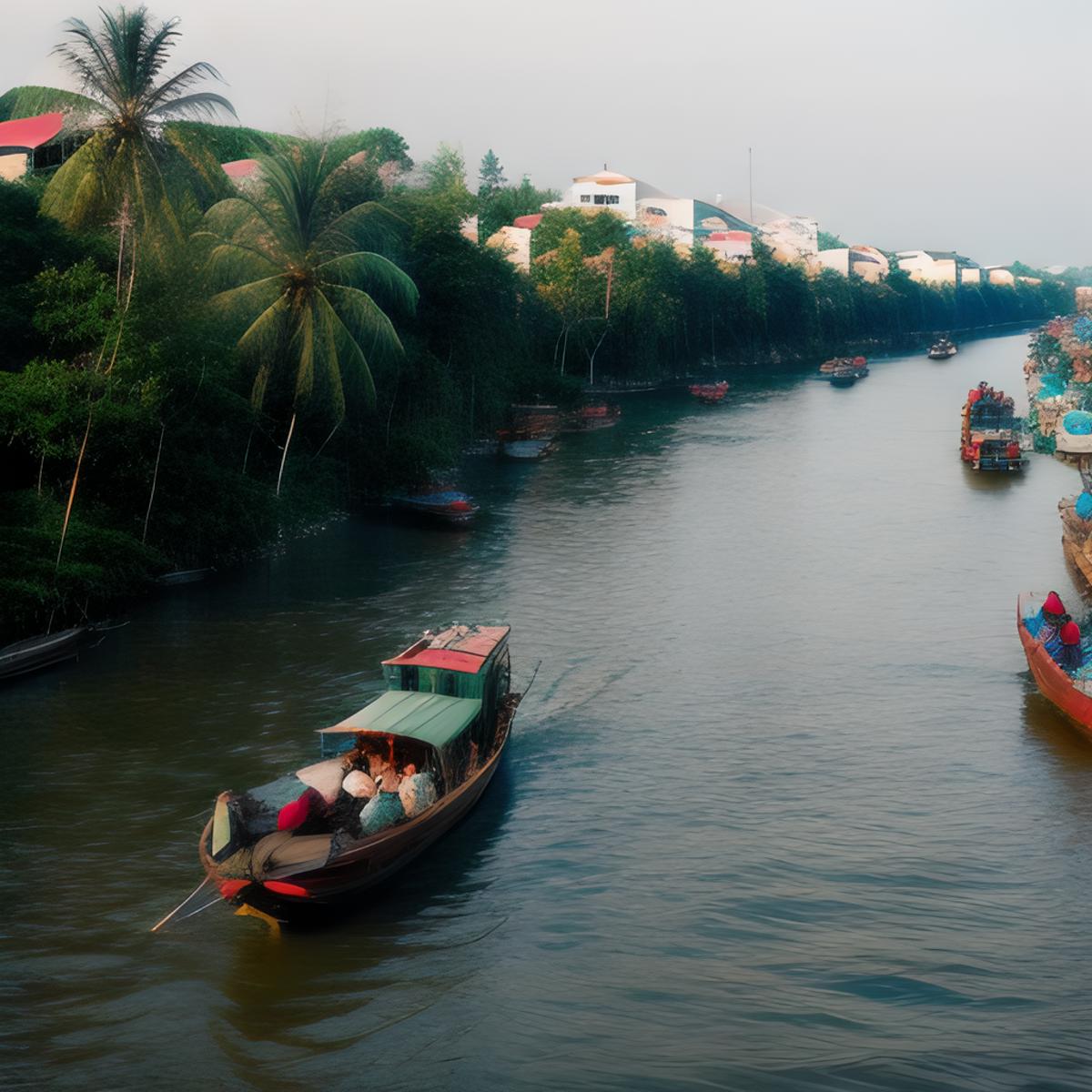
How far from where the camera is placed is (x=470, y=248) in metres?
53.4

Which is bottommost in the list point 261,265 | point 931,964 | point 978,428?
point 931,964

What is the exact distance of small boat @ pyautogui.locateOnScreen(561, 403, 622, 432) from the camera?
6944 cm

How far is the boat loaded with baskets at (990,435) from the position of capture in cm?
5456

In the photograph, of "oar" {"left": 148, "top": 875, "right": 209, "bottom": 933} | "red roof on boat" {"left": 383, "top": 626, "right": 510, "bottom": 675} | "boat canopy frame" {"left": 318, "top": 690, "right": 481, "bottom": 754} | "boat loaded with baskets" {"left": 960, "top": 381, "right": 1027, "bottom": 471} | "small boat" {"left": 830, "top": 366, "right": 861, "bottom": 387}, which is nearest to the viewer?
"oar" {"left": 148, "top": 875, "right": 209, "bottom": 933}

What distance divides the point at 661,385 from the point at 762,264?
3037cm

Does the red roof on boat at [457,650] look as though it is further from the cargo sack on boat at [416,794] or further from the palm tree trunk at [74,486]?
the palm tree trunk at [74,486]

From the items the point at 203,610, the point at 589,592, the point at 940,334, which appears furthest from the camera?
the point at 940,334

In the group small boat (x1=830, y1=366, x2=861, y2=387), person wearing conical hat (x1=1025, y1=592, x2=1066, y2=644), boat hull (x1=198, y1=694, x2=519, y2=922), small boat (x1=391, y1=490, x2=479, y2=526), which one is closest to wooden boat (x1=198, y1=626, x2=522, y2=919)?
boat hull (x1=198, y1=694, x2=519, y2=922)

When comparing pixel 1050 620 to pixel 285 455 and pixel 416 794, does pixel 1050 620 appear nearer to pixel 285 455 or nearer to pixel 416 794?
pixel 416 794

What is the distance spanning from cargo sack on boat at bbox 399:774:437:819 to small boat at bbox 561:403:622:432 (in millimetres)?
52381

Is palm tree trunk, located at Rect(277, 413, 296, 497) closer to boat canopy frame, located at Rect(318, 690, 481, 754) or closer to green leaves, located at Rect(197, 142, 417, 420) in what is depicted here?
green leaves, located at Rect(197, 142, 417, 420)

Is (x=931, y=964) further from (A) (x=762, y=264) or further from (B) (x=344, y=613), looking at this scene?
(A) (x=762, y=264)

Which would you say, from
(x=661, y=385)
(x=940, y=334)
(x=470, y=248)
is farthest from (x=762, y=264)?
(x=470, y=248)

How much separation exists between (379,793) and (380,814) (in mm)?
522
